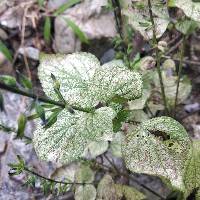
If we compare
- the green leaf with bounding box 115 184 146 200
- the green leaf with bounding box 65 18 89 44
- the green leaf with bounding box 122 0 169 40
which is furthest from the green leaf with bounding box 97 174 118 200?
the green leaf with bounding box 65 18 89 44

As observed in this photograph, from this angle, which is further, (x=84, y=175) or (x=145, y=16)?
(x=84, y=175)

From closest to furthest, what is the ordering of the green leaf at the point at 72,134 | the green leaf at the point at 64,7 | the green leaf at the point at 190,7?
the green leaf at the point at 72,134 → the green leaf at the point at 190,7 → the green leaf at the point at 64,7

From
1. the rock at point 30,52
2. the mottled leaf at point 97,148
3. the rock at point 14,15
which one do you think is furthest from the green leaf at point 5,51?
the mottled leaf at point 97,148

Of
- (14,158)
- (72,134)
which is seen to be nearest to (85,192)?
(72,134)

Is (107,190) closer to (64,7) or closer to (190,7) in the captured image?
(190,7)

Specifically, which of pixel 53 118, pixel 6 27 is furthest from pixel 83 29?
pixel 53 118

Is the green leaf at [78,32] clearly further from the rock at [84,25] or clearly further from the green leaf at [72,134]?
the green leaf at [72,134]
